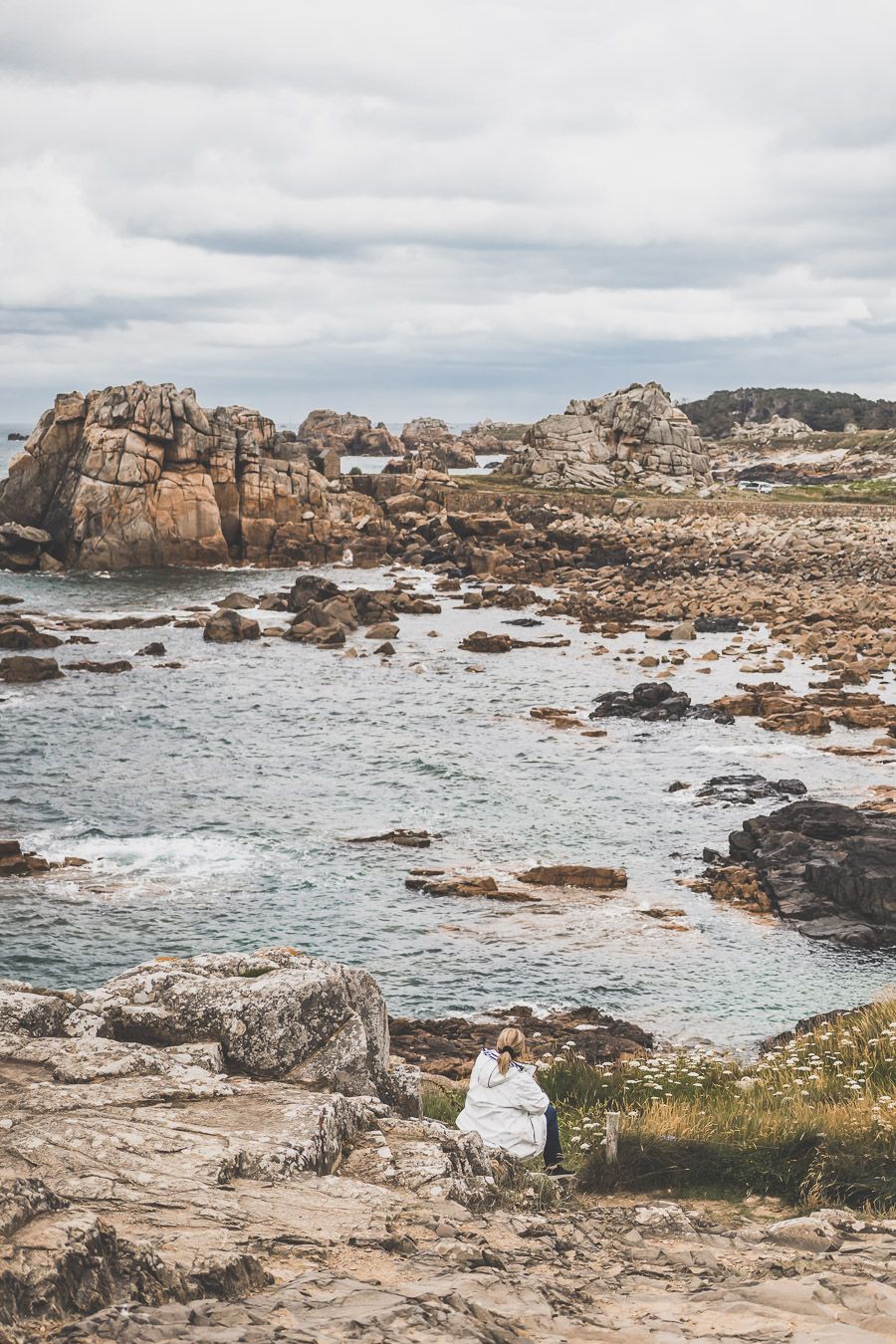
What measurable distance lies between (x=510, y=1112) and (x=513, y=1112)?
0.09ft

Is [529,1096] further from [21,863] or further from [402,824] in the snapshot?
[402,824]

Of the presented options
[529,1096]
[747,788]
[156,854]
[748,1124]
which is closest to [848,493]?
[747,788]

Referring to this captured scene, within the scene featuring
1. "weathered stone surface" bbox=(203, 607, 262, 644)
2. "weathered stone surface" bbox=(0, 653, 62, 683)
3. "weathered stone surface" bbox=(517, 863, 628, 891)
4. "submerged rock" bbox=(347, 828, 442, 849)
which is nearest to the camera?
"weathered stone surface" bbox=(517, 863, 628, 891)

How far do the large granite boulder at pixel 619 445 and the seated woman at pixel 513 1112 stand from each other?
105 m

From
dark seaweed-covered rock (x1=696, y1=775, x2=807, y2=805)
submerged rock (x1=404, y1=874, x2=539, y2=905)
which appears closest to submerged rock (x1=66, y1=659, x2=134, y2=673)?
dark seaweed-covered rock (x1=696, y1=775, x2=807, y2=805)

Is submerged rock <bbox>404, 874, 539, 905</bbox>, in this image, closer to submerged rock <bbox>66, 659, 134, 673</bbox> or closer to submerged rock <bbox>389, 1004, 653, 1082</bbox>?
submerged rock <bbox>389, 1004, 653, 1082</bbox>

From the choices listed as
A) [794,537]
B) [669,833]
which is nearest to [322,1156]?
[669,833]

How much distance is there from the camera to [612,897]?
27.2 m

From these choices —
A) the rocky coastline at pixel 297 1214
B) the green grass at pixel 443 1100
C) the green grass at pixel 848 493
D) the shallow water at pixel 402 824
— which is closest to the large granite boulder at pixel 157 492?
the shallow water at pixel 402 824

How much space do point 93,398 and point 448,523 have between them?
94.6ft

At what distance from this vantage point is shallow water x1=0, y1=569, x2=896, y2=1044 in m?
23.5

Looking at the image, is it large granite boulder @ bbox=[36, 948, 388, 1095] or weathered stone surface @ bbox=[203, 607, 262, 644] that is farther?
weathered stone surface @ bbox=[203, 607, 262, 644]

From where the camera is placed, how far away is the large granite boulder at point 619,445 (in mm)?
115938

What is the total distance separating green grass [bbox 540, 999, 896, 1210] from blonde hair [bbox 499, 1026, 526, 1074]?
47.4 inches
